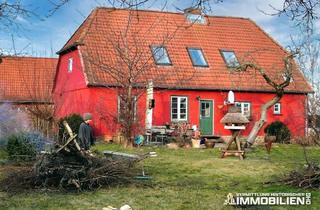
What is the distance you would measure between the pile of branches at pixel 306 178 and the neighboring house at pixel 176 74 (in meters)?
15.3

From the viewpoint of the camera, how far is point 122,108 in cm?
2381

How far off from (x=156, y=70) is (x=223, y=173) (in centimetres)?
1603

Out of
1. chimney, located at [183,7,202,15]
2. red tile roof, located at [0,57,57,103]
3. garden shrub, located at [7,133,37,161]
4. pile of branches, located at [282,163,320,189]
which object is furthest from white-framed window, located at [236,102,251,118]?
chimney, located at [183,7,202,15]

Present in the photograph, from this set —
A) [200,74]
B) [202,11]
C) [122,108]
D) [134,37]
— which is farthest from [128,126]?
[202,11]

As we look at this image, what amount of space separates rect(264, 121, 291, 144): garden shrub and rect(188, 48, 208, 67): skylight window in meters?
5.26

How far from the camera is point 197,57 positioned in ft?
102

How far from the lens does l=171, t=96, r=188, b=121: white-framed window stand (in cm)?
2942

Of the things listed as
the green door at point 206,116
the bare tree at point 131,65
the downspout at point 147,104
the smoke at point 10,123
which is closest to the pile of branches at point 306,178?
the smoke at point 10,123

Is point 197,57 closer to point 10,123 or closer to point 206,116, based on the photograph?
point 206,116

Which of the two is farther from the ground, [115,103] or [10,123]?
[115,103]

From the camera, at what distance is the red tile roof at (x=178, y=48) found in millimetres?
28062

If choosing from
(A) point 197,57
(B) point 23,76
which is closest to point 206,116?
(A) point 197,57

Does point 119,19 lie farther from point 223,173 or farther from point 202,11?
point 202,11

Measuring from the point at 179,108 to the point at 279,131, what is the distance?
5.78 metres
